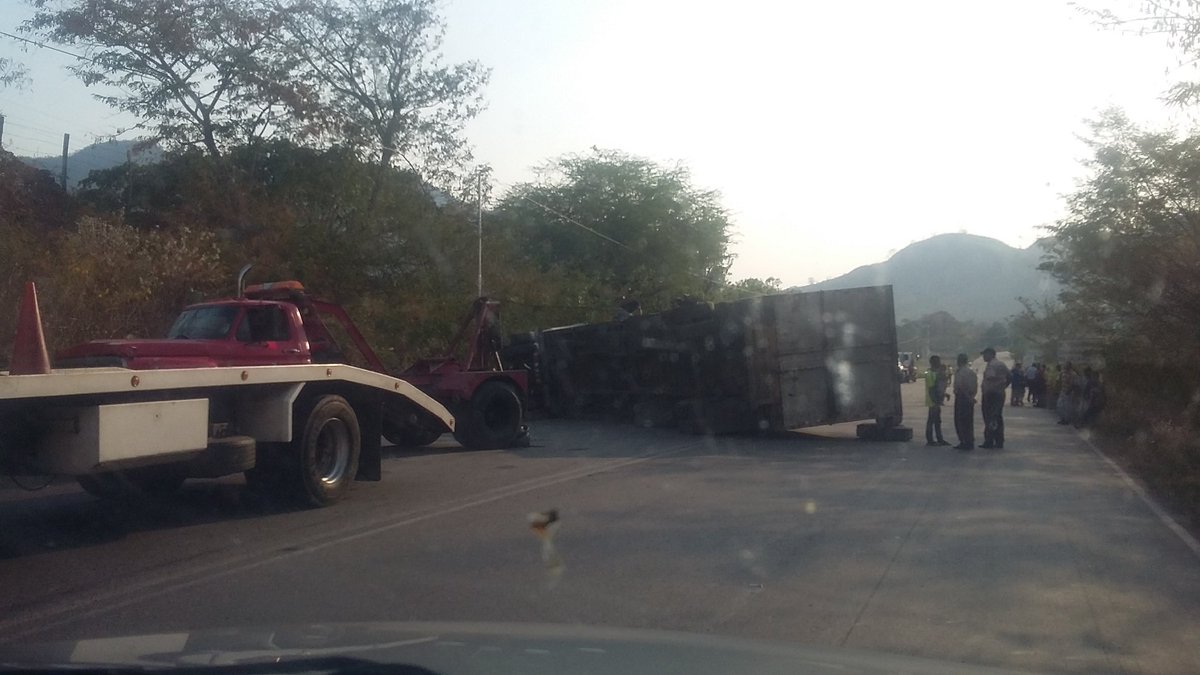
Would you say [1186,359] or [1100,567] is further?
[1186,359]

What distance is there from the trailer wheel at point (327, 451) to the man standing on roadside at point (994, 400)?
11.4 m

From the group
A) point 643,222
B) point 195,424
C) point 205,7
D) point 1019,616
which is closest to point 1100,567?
point 1019,616

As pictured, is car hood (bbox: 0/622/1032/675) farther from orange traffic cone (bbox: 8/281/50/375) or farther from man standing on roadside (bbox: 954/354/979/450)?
man standing on roadside (bbox: 954/354/979/450)

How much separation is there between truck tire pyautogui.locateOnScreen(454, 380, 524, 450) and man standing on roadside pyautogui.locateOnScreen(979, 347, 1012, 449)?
793 cm

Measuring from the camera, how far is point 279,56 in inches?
1332

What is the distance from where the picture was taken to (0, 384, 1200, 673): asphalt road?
6.64 meters

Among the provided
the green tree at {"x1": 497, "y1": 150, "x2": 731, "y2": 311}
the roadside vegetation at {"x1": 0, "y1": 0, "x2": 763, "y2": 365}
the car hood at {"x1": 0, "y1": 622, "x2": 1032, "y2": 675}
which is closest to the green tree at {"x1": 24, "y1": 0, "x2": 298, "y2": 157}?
the roadside vegetation at {"x1": 0, "y1": 0, "x2": 763, "y2": 365}

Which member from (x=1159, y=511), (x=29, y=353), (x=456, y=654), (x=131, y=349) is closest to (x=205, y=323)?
(x=131, y=349)

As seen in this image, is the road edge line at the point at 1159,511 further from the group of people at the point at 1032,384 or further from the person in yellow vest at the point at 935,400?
the group of people at the point at 1032,384

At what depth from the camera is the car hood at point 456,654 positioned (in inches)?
130

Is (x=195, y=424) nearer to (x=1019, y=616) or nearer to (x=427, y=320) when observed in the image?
(x=1019, y=616)

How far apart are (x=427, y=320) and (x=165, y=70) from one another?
1146 cm

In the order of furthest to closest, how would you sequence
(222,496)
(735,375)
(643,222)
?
1. (643,222)
2. (735,375)
3. (222,496)

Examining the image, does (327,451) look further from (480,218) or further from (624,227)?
(624,227)
